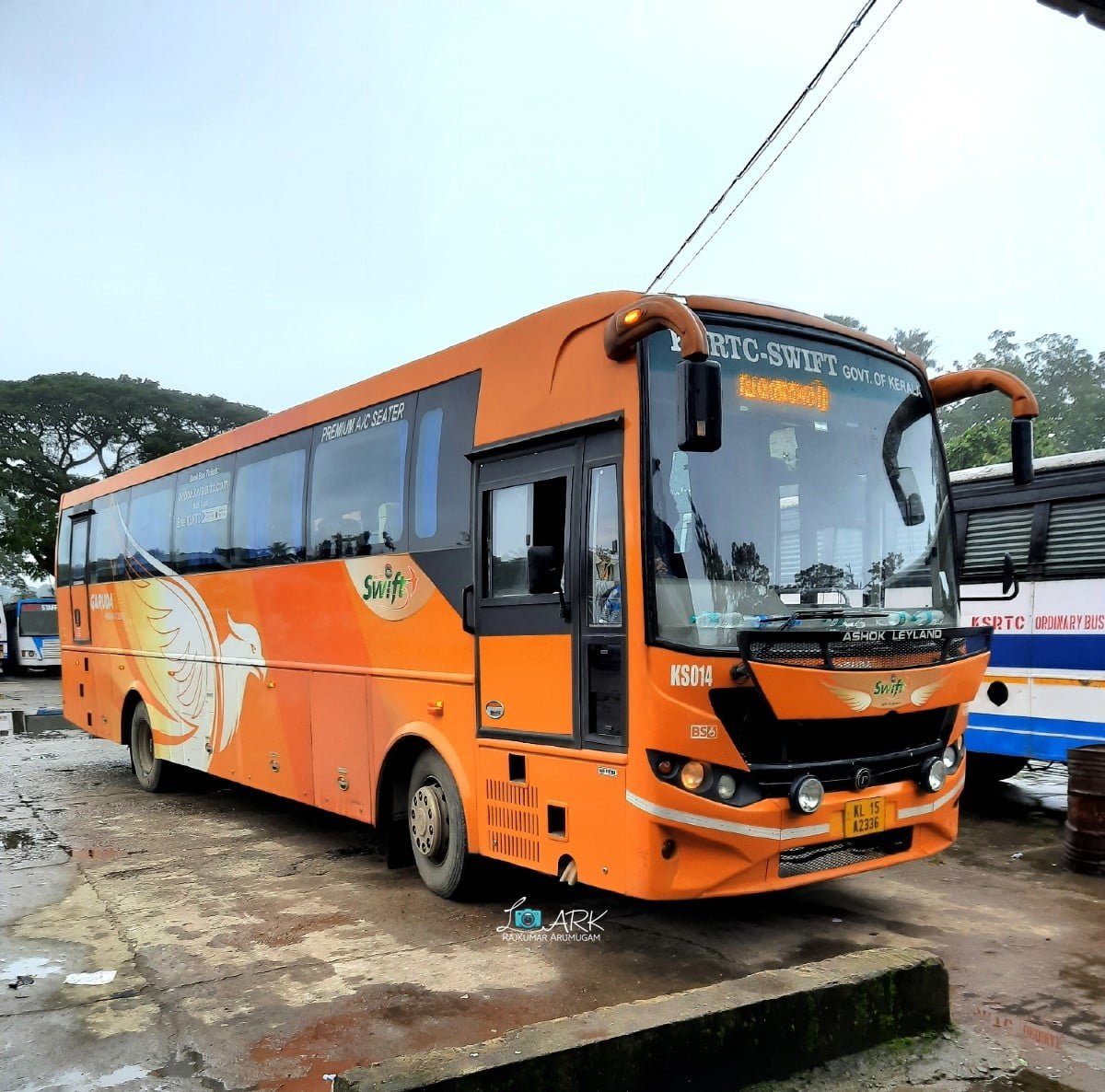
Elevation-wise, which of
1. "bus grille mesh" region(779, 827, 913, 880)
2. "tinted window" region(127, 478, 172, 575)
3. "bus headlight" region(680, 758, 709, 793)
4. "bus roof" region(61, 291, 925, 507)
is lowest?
"bus grille mesh" region(779, 827, 913, 880)

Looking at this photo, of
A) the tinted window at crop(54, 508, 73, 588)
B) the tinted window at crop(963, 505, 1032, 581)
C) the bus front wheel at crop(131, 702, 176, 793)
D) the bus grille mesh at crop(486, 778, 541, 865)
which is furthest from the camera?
the tinted window at crop(54, 508, 73, 588)

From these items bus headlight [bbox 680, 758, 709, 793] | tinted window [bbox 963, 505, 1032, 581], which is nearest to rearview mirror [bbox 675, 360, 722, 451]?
bus headlight [bbox 680, 758, 709, 793]

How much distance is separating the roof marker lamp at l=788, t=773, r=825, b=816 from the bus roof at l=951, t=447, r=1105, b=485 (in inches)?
158

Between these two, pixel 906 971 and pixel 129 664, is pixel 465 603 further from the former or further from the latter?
pixel 129 664

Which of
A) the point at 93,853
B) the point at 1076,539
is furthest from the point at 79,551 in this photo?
the point at 1076,539

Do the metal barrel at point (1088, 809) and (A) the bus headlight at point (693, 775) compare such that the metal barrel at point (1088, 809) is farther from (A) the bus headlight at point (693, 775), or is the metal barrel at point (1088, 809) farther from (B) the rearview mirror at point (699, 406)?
(B) the rearview mirror at point (699, 406)

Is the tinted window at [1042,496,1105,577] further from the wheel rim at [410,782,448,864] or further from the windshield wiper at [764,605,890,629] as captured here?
the wheel rim at [410,782,448,864]

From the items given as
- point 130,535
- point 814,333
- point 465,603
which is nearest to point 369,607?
point 465,603

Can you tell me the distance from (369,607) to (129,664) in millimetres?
5715

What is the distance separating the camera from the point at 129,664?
11875mm

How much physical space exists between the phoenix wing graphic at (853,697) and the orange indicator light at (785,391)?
4.85 feet

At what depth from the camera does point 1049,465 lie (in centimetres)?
867

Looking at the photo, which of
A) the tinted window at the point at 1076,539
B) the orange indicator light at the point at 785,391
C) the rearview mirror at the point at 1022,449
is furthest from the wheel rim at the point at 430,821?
the tinted window at the point at 1076,539

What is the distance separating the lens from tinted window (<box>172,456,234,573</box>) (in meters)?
9.67
